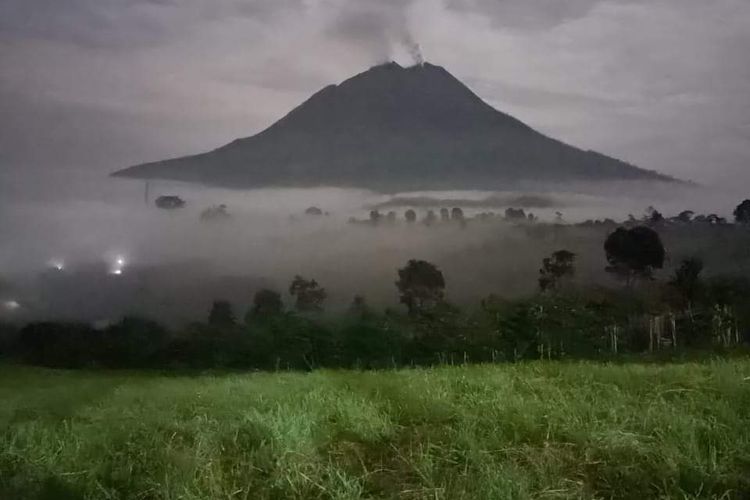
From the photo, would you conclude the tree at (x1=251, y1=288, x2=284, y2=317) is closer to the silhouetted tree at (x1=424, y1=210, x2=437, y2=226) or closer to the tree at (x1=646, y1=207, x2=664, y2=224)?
the silhouetted tree at (x1=424, y1=210, x2=437, y2=226)

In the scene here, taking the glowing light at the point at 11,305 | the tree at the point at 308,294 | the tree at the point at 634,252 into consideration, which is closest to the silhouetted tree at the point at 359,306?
the tree at the point at 308,294

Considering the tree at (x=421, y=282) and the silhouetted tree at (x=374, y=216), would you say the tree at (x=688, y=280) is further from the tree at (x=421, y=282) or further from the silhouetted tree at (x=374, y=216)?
the silhouetted tree at (x=374, y=216)

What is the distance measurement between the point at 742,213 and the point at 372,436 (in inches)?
74.9

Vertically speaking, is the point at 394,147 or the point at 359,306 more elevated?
the point at 394,147

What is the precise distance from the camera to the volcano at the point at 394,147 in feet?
9.26

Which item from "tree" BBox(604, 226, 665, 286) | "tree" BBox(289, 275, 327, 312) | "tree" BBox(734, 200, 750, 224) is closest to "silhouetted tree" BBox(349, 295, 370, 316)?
"tree" BBox(289, 275, 327, 312)

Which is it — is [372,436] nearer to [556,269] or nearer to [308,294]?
[308,294]

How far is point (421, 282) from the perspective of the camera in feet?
9.35

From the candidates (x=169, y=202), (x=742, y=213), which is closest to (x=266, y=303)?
(x=169, y=202)

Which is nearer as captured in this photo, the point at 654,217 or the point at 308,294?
the point at 308,294

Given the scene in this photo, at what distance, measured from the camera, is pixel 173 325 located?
2623 millimetres

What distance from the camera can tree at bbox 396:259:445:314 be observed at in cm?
284

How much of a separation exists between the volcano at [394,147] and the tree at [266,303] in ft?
1.32

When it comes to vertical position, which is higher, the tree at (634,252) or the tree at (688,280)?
the tree at (634,252)
